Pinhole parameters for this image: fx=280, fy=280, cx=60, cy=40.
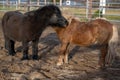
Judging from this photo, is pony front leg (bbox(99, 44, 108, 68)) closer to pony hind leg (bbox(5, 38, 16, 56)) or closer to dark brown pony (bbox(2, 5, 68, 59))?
dark brown pony (bbox(2, 5, 68, 59))

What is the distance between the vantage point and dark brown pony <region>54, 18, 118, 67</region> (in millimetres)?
6008

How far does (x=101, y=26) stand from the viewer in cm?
605

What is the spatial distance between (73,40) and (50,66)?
773mm

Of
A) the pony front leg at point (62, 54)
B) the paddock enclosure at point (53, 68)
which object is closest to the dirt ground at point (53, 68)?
the paddock enclosure at point (53, 68)

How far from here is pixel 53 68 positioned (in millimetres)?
5953

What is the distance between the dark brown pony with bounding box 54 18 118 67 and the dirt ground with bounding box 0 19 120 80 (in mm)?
331

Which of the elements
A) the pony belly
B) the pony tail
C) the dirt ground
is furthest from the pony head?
the pony tail

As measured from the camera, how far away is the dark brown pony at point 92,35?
6.01 meters

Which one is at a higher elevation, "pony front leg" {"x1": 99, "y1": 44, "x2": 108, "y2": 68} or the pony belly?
the pony belly

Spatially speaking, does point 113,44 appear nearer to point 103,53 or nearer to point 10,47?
point 103,53

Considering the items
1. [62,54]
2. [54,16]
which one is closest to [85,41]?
[62,54]

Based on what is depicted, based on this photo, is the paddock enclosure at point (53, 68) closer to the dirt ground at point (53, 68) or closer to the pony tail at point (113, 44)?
the dirt ground at point (53, 68)

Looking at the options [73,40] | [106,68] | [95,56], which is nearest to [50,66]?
[73,40]

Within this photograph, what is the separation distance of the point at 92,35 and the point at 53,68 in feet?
3.62
